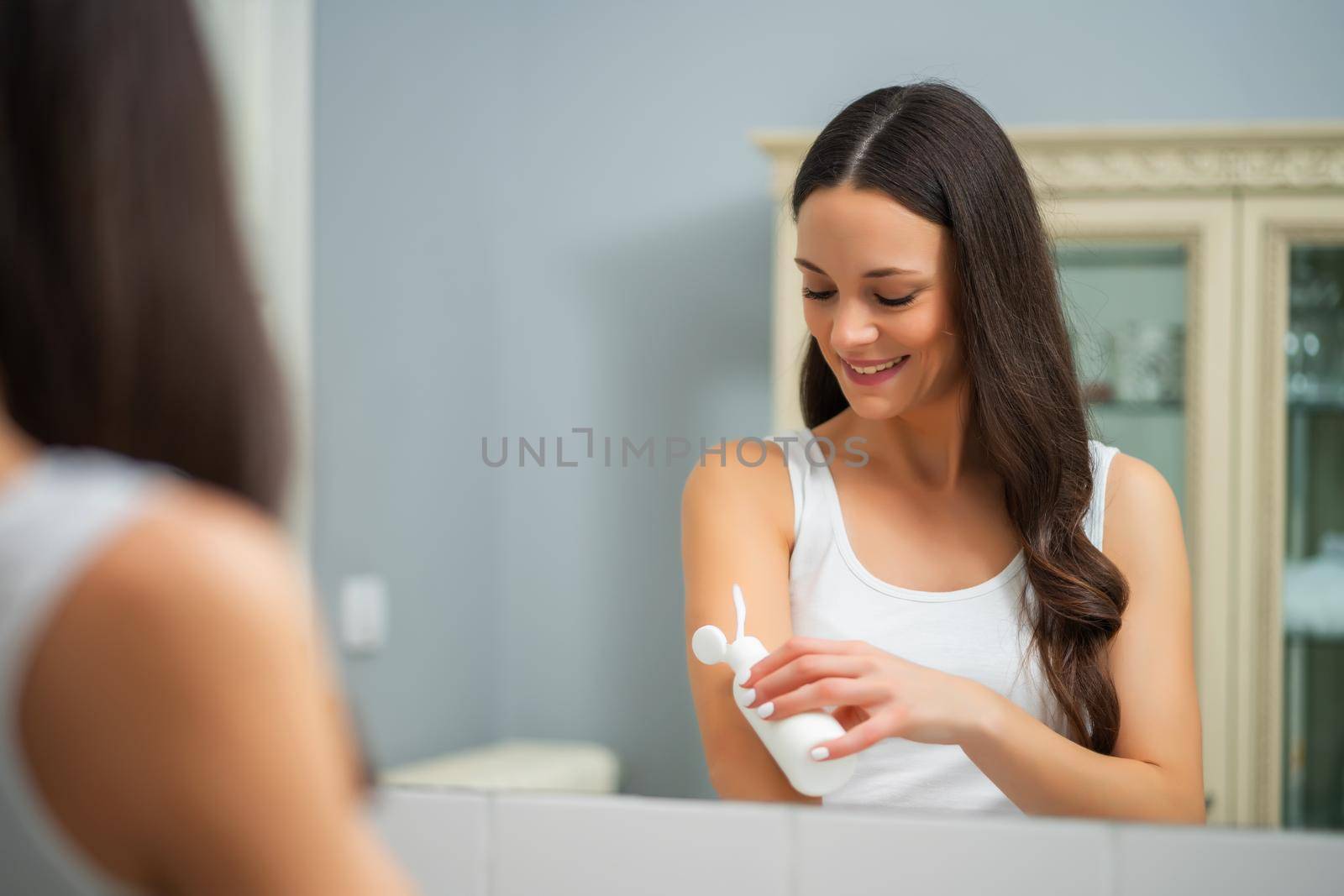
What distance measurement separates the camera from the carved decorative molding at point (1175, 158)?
725mm

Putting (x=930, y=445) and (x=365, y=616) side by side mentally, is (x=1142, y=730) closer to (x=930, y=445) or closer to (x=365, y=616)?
(x=930, y=445)

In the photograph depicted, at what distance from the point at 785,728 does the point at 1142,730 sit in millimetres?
230

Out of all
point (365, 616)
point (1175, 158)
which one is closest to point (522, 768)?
point (365, 616)

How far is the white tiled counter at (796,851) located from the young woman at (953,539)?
0.8 inches

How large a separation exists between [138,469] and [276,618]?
9 centimetres

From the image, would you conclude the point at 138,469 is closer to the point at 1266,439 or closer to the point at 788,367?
the point at 788,367

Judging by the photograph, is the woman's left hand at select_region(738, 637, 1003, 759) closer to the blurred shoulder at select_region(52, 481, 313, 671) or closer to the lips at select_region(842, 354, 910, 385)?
the lips at select_region(842, 354, 910, 385)

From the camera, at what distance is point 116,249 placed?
1.23 feet

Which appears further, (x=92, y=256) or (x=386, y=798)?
(x=386, y=798)

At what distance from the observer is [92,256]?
1.23 feet

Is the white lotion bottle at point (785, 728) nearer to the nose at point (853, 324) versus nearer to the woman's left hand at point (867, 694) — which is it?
the woman's left hand at point (867, 694)

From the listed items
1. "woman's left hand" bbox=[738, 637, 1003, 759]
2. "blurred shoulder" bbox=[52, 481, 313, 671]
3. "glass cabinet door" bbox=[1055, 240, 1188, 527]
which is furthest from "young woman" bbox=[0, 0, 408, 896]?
"glass cabinet door" bbox=[1055, 240, 1188, 527]

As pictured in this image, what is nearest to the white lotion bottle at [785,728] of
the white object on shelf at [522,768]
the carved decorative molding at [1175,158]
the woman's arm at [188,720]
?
the white object on shelf at [522,768]

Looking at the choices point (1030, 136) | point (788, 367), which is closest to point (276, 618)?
point (788, 367)
